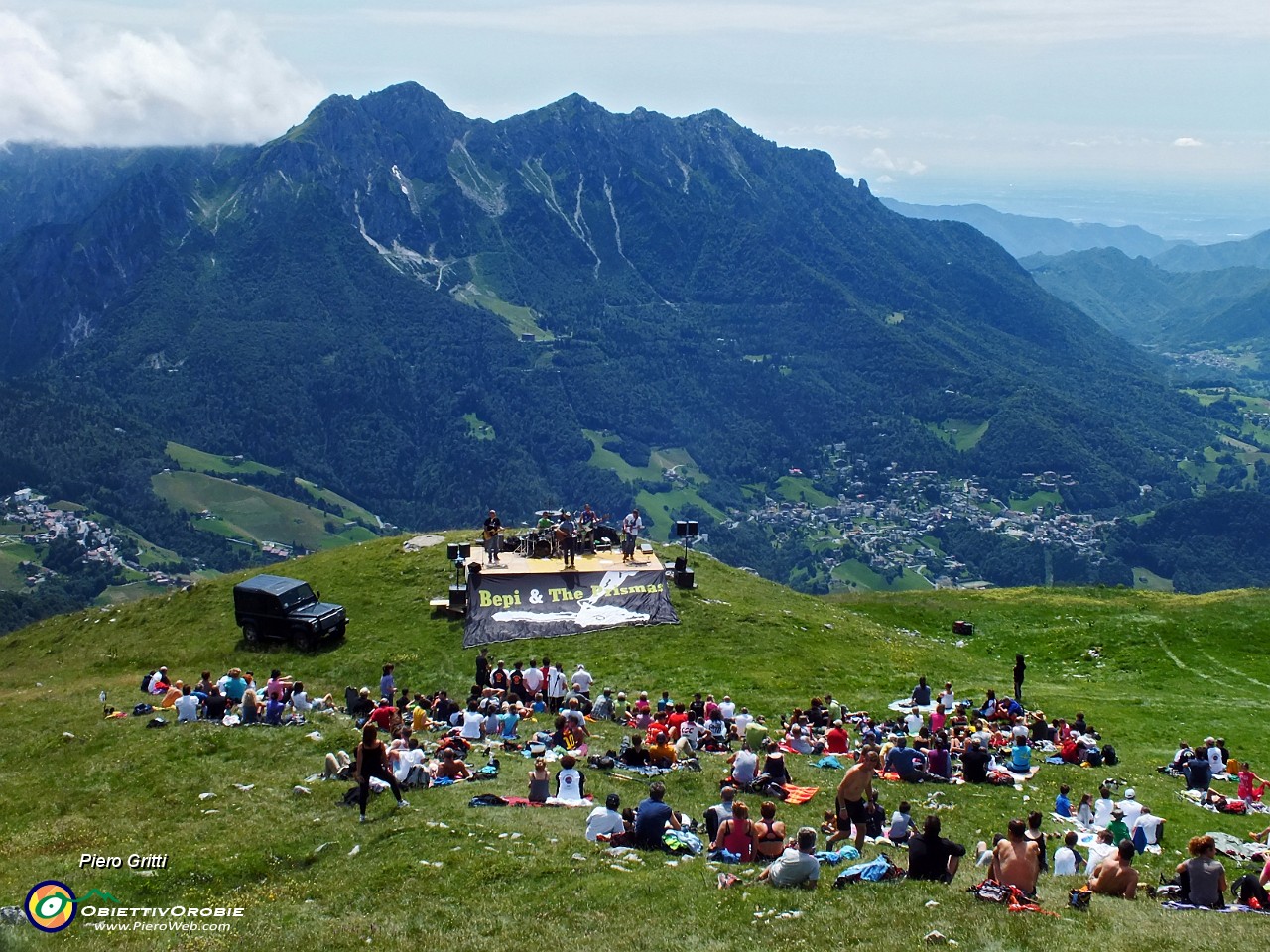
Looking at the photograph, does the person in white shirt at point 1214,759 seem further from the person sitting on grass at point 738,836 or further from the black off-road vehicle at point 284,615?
the black off-road vehicle at point 284,615

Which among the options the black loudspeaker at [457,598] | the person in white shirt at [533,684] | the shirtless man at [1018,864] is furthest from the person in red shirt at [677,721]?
the black loudspeaker at [457,598]

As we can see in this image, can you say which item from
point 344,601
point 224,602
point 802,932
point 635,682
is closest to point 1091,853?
point 802,932

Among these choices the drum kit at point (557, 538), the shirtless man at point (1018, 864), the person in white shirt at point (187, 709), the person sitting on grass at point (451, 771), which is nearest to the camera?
the shirtless man at point (1018, 864)

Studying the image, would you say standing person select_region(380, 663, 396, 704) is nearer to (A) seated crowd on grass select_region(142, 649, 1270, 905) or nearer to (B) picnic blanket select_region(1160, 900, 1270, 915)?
(A) seated crowd on grass select_region(142, 649, 1270, 905)

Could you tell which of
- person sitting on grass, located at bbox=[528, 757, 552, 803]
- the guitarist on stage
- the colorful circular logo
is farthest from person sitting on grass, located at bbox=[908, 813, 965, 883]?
the guitarist on stage

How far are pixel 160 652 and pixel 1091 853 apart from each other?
43.4 meters

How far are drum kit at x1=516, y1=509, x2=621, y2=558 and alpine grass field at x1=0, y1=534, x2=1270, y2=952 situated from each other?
529 centimetres

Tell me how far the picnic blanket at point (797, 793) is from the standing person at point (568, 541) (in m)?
27.4

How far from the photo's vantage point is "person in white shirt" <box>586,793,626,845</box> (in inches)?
901

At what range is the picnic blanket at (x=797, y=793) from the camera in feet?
88.1

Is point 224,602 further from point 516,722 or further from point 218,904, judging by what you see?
point 218,904

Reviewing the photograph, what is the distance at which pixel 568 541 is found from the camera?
54.3m

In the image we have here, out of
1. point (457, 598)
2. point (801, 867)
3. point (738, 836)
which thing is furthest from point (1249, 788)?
point (457, 598)

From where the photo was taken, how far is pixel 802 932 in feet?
57.2
